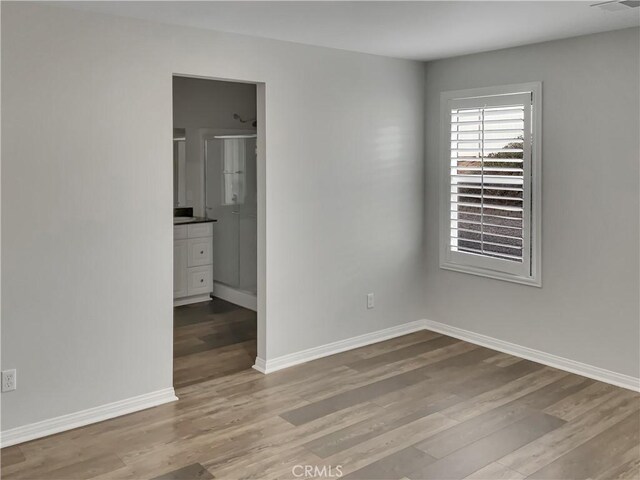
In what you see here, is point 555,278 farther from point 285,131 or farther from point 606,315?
point 285,131

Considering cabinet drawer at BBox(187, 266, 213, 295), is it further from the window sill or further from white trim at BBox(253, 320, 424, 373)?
the window sill

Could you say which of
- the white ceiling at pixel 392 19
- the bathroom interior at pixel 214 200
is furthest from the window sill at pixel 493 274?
the bathroom interior at pixel 214 200

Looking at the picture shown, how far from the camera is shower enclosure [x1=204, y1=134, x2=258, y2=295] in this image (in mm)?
6336

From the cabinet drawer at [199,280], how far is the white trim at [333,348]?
217 cm

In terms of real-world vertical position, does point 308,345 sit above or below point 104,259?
below

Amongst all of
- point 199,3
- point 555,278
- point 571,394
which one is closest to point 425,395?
point 571,394

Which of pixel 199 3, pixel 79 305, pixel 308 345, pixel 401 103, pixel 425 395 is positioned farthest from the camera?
pixel 401 103

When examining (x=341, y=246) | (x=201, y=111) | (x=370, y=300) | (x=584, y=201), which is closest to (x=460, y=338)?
(x=370, y=300)

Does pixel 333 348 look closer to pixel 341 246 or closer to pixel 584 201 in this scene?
pixel 341 246

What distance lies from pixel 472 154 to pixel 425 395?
78.2 inches

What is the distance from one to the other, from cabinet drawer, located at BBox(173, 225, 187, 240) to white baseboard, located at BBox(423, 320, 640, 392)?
8.50 feet

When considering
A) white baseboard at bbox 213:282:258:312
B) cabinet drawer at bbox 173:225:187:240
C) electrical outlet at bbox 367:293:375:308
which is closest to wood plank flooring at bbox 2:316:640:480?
electrical outlet at bbox 367:293:375:308

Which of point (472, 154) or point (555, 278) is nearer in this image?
point (555, 278)

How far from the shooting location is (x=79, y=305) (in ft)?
11.7
